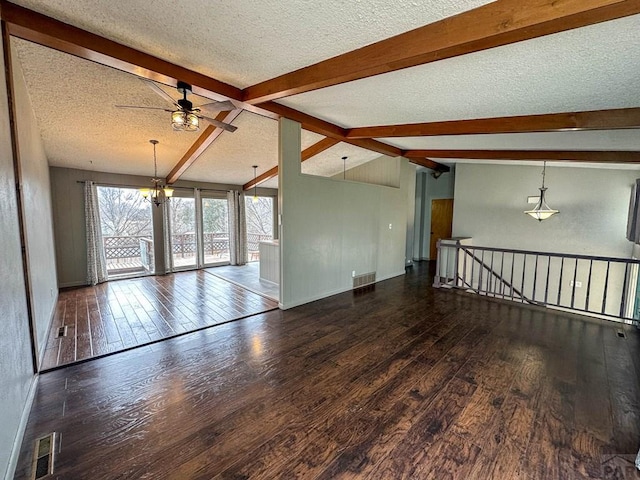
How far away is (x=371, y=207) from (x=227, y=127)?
3.42m

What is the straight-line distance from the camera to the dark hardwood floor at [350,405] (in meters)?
1.67

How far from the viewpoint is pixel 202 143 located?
16.0 ft

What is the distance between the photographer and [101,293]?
5.29 meters

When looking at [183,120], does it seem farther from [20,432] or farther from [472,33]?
[20,432]

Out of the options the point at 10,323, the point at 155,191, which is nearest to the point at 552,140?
the point at 10,323

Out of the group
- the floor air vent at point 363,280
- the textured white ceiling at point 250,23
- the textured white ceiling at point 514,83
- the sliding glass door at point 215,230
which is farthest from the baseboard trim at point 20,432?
the sliding glass door at point 215,230

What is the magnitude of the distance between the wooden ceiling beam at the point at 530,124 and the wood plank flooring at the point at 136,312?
346 cm

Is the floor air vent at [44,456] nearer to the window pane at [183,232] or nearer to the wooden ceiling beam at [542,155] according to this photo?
the window pane at [183,232]

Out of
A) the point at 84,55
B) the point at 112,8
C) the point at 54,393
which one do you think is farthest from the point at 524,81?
the point at 54,393

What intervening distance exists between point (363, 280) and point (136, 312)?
4017 millimetres

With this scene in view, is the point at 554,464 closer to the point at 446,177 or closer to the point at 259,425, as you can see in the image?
the point at 259,425

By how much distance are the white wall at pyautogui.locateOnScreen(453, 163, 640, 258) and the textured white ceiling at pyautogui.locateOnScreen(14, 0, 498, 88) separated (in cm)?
672

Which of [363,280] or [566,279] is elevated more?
[363,280]

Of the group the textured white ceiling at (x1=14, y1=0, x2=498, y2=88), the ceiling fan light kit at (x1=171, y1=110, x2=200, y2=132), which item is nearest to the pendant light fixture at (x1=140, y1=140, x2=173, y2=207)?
the ceiling fan light kit at (x1=171, y1=110, x2=200, y2=132)
